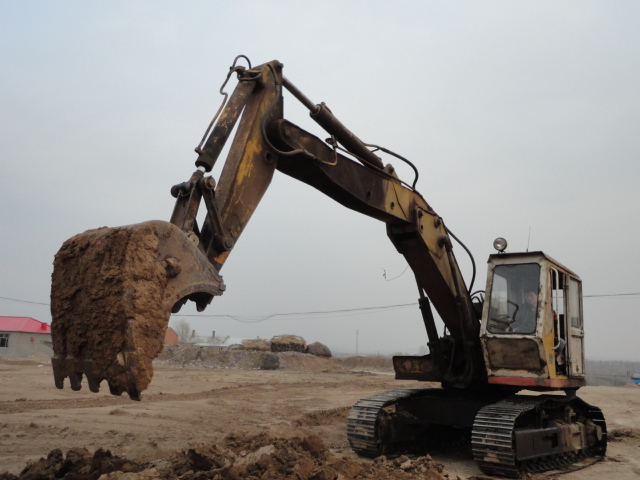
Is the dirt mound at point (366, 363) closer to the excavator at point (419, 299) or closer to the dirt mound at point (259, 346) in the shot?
the dirt mound at point (259, 346)

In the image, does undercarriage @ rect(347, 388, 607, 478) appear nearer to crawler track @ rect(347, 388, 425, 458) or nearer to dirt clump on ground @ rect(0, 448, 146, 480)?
crawler track @ rect(347, 388, 425, 458)

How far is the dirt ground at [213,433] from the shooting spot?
4777 millimetres

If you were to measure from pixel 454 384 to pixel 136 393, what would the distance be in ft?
15.3

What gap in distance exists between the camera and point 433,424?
299 inches

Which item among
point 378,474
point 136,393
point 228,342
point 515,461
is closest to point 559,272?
point 515,461

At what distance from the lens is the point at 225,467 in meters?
4.34

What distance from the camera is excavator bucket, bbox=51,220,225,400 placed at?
3480 millimetres

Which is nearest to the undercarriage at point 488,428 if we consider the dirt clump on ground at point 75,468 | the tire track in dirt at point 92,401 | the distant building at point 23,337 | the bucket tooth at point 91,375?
the dirt clump on ground at point 75,468

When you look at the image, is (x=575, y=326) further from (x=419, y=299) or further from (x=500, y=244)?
(x=419, y=299)

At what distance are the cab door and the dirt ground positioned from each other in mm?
1230

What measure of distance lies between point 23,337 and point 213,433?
34.9 metres

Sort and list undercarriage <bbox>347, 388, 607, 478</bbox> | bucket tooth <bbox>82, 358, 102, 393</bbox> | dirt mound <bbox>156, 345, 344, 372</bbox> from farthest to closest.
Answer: dirt mound <bbox>156, 345, 344, 372</bbox>
undercarriage <bbox>347, 388, 607, 478</bbox>
bucket tooth <bbox>82, 358, 102, 393</bbox>

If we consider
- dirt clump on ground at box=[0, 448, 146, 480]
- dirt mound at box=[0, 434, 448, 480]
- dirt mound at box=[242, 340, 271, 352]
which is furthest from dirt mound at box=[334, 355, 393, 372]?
dirt clump on ground at box=[0, 448, 146, 480]

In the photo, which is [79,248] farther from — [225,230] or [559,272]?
[559,272]
